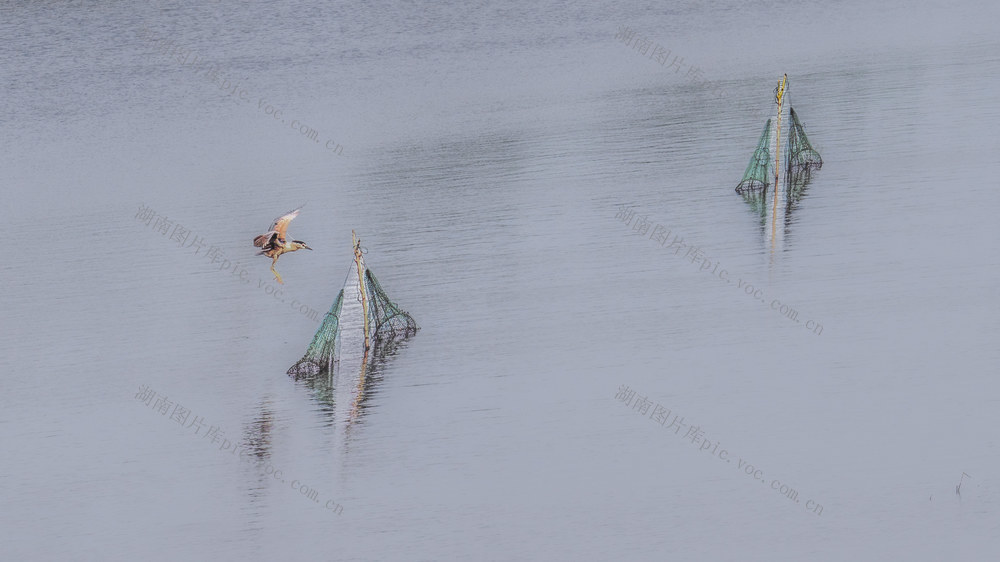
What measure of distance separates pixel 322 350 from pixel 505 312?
3967mm

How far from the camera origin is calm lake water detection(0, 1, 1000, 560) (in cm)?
1983

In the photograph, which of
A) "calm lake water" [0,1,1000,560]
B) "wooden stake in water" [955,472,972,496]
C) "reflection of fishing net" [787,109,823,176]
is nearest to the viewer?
"wooden stake in water" [955,472,972,496]

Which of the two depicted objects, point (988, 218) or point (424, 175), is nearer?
point (988, 218)

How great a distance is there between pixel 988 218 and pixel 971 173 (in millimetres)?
3576

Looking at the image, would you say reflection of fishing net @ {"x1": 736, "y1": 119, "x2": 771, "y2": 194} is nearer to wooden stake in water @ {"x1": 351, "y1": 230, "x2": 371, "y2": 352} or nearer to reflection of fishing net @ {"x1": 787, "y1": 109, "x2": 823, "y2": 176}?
reflection of fishing net @ {"x1": 787, "y1": 109, "x2": 823, "y2": 176}

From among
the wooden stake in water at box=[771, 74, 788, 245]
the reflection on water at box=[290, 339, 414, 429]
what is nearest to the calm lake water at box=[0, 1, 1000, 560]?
the reflection on water at box=[290, 339, 414, 429]

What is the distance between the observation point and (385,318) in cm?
2447

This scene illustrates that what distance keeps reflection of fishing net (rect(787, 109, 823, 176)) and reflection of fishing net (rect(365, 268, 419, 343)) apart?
11689mm

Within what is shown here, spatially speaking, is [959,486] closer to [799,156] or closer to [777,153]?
[777,153]

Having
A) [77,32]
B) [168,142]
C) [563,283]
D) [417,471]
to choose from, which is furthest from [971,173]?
[77,32]

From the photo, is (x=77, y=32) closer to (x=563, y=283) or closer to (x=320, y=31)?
(x=320, y=31)

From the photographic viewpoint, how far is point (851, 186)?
32.7 metres

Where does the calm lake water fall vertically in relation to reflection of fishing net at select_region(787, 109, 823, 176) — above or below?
below

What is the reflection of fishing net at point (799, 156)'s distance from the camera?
109ft
